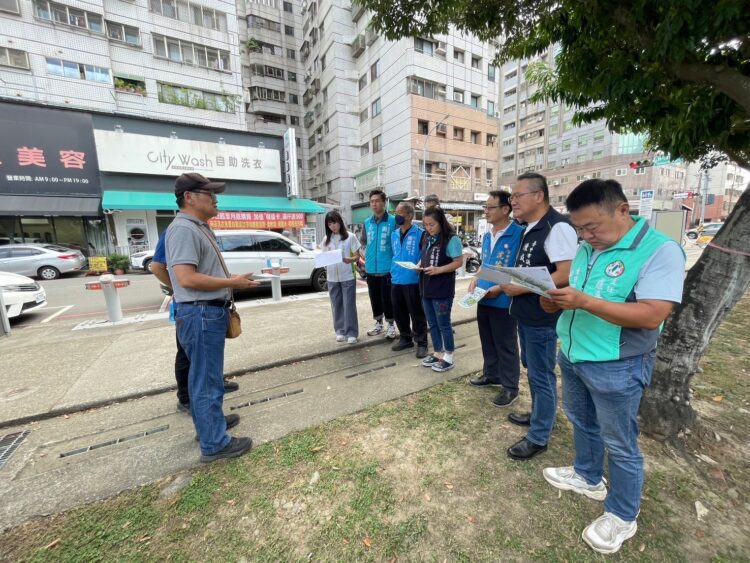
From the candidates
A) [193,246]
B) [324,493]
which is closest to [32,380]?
[193,246]

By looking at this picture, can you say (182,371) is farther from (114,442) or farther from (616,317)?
(616,317)

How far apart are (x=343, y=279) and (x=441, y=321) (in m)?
1.64

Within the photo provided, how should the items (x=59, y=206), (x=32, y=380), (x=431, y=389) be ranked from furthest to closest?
(x=59, y=206), (x=32, y=380), (x=431, y=389)

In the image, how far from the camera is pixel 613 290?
5.15 ft

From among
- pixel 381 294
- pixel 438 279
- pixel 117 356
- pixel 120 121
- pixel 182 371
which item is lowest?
pixel 117 356

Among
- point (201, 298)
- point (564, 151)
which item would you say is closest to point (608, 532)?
point (201, 298)

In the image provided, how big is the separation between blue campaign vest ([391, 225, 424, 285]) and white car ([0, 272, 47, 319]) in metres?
7.18

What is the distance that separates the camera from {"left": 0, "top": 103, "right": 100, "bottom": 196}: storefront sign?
15.2 m

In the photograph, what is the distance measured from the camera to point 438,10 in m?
3.15

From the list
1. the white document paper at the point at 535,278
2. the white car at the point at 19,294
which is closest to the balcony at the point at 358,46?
the white car at the point at 19,294

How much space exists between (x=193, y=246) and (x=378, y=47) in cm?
3075

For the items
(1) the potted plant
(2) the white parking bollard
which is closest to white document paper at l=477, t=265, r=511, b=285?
(2) the white parking bollard

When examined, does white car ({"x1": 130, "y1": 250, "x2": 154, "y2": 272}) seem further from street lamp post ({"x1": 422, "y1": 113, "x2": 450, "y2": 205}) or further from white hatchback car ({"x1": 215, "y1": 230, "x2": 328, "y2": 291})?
street lamp post ({"x1": 422, "y1": 113, "x2": 450, "y2": 205})

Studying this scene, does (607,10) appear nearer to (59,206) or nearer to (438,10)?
(438,10)
